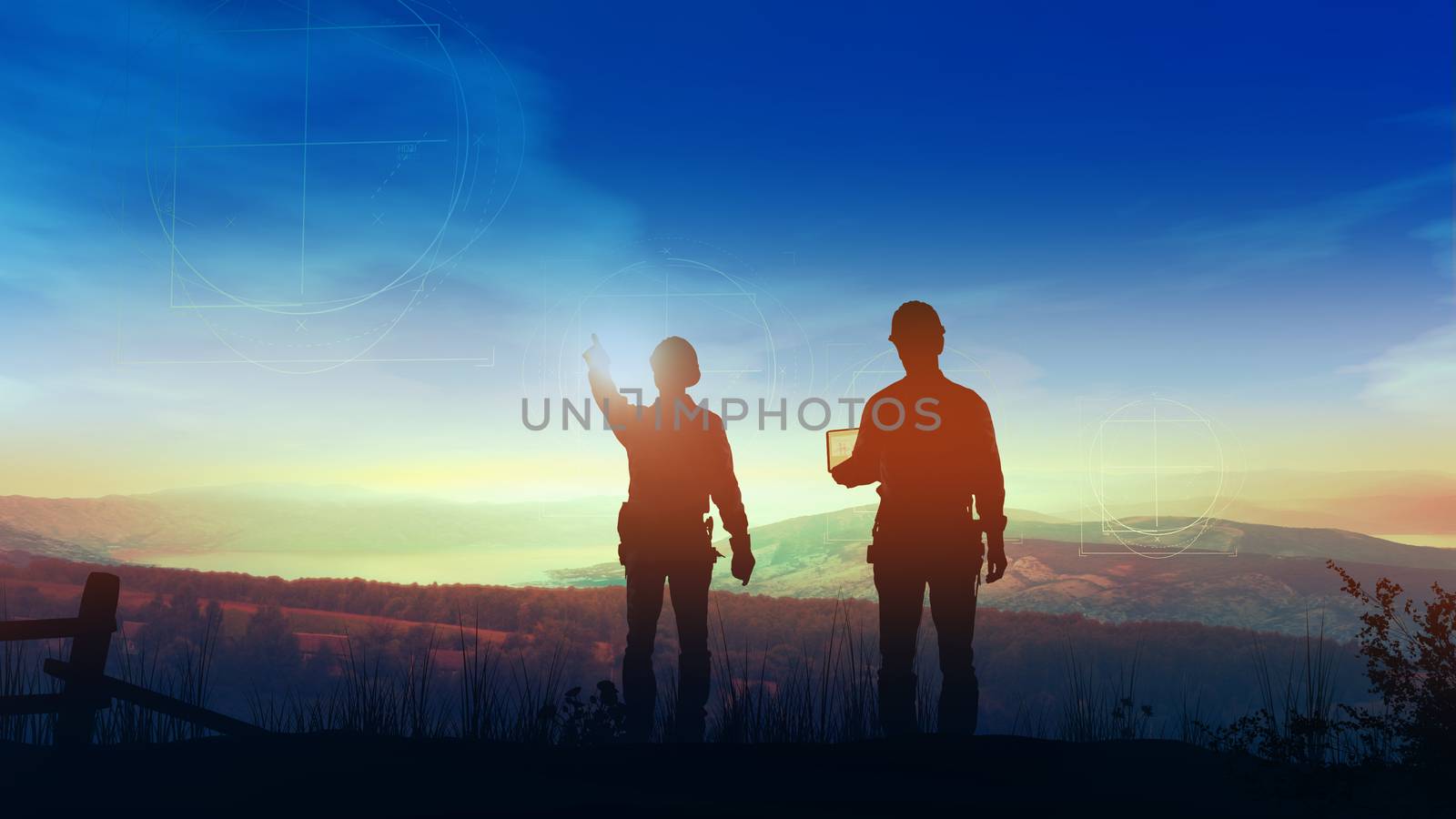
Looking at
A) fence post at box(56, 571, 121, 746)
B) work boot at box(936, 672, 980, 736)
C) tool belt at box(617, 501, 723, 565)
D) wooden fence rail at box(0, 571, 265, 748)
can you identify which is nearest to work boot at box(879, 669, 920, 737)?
work boot at box(936, 672, 980, 736)

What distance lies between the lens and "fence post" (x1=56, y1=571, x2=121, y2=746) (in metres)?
8.47

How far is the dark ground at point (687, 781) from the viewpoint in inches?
235

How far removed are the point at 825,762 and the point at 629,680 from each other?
202 cm

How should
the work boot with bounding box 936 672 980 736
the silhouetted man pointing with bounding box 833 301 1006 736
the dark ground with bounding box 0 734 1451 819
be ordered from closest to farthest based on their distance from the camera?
the dark ground with bounding box 0 734 1451 819 < the work boot with bounding box 936 672 980 736 < the silhouetted man pointing with bounding box 833 301 1006 736

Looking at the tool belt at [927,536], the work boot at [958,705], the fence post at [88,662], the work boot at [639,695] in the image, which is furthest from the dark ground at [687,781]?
the tool belt at [927,536]

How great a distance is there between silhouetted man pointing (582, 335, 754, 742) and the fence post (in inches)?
167

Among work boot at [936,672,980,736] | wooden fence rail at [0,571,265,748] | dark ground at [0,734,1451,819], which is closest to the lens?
dark ground at [0,734,1451,819]

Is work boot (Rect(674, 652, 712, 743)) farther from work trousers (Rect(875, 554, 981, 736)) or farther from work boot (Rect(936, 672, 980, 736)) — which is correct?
work boot (Rect(936, 672, 980, 736))

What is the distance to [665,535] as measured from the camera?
337 inches

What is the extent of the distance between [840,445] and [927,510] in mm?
891

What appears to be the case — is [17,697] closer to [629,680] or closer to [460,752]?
[460,752]

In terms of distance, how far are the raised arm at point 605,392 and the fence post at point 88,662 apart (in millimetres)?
4370

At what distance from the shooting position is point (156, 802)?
6.14 m

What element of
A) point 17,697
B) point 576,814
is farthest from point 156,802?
point 17,697
